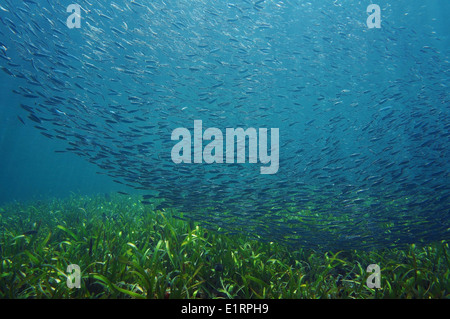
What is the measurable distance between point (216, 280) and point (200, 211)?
7.05 feet

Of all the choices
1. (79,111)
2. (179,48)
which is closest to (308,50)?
(179,48)

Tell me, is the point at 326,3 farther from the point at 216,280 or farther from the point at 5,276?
the point at 5,276

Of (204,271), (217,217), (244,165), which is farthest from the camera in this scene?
(244,165)

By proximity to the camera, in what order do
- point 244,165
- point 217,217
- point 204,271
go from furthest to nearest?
point 244,165 < point 217,217 < point 204,271

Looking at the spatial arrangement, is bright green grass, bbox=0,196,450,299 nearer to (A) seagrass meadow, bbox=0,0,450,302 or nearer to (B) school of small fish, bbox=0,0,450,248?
(A) seagrass meadow, bbox=0,0,450,302

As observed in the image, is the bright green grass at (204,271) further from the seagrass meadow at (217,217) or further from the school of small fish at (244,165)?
the school of small fish at (244,165)

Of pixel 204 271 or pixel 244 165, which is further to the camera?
pixel 244 165

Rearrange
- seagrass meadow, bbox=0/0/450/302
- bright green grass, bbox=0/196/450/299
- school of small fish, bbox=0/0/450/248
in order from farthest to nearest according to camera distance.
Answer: school of small fish, bbox=0/0/450/248, seagrass meadow, bbox=0/0/450/302, bright green grass, bbox=0/196/450/299

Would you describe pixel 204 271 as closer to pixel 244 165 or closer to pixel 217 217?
pixel 217 217

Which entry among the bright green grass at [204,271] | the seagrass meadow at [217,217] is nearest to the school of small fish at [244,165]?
the seagrass meadow at [217,217]

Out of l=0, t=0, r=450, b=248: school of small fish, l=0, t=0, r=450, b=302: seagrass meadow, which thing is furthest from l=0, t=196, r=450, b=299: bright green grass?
l=0, t=0, r=450, b=248: school of small fish

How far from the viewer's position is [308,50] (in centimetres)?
1886

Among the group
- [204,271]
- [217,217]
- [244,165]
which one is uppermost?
[244,165]

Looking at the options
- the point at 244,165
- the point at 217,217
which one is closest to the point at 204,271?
the point at 217,217
